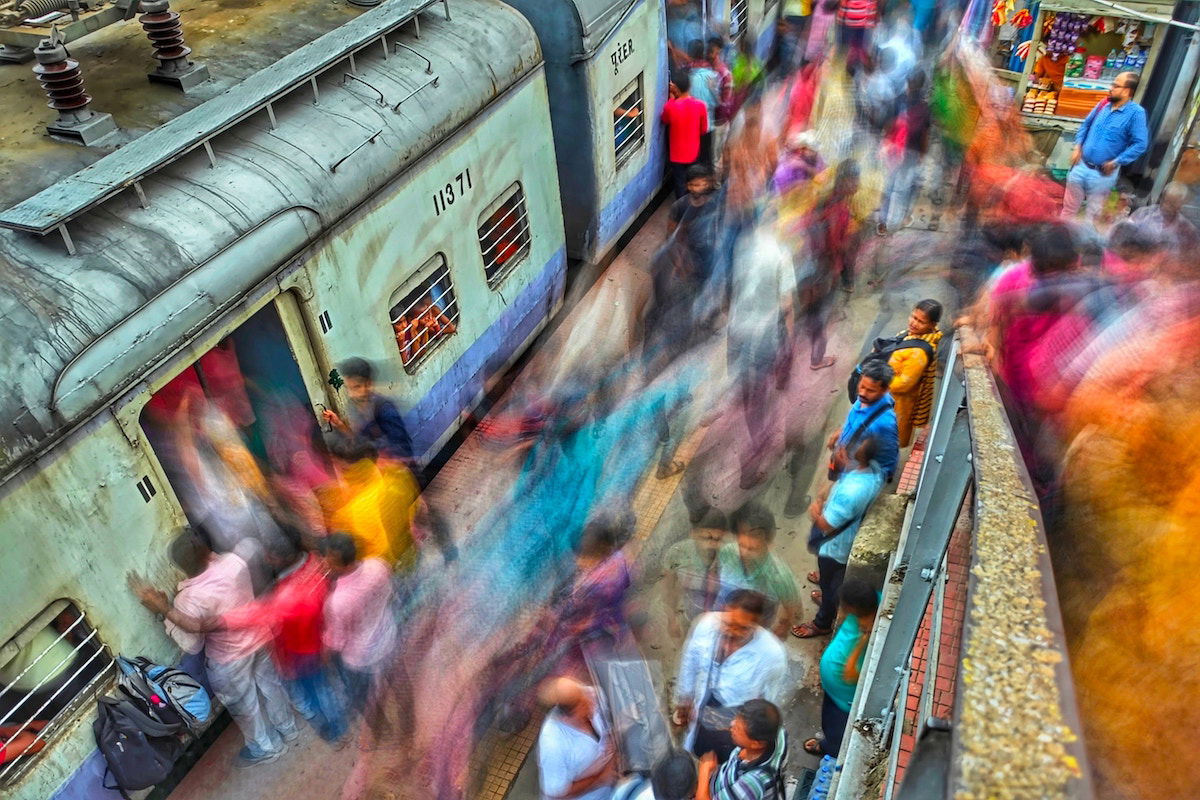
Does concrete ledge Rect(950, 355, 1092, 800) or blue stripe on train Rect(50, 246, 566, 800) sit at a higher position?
concrete ledge Rect(950, 355, 1092, 800)

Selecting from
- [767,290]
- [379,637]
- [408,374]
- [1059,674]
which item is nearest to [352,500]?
[379,637]

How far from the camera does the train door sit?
186 inches

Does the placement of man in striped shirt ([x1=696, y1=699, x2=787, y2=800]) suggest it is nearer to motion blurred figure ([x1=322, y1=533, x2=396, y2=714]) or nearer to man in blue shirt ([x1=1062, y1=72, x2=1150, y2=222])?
motion blurred figure ([x1=322, y1=533, x2=396, y2=714])

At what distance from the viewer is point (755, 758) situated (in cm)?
323

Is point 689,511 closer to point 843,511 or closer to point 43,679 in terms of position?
point 843,511

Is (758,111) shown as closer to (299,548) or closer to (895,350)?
(895,350)

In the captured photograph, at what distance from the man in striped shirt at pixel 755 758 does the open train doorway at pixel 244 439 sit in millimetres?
2722

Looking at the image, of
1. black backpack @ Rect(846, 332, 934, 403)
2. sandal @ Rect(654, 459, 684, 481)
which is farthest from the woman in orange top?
sandal @ Rect(654, 459, 684, 481)

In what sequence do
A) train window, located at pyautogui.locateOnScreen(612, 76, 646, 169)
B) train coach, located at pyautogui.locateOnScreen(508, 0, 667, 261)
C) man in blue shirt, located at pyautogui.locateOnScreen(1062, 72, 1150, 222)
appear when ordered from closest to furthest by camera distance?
train coach, located at pyautogui.locateOnScreen(508, 0, 667, 261) → man in blue shirt, located at pyautogui.locateOnScreen(1062, 72, 1150, 222) → train window, located at pyautogui.locateOnScreen(612, 76, 646, 169)

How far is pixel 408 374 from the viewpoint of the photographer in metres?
5.87

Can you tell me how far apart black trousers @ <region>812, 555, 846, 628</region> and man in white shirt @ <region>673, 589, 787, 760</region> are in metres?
1.00

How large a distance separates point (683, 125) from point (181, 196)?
549 centimetres

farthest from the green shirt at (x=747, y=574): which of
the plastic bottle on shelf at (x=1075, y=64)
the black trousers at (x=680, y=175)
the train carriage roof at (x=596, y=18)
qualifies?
the plastic bottle on shelf at (x=1075, y=64)

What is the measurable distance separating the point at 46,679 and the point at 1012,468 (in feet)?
13.4
